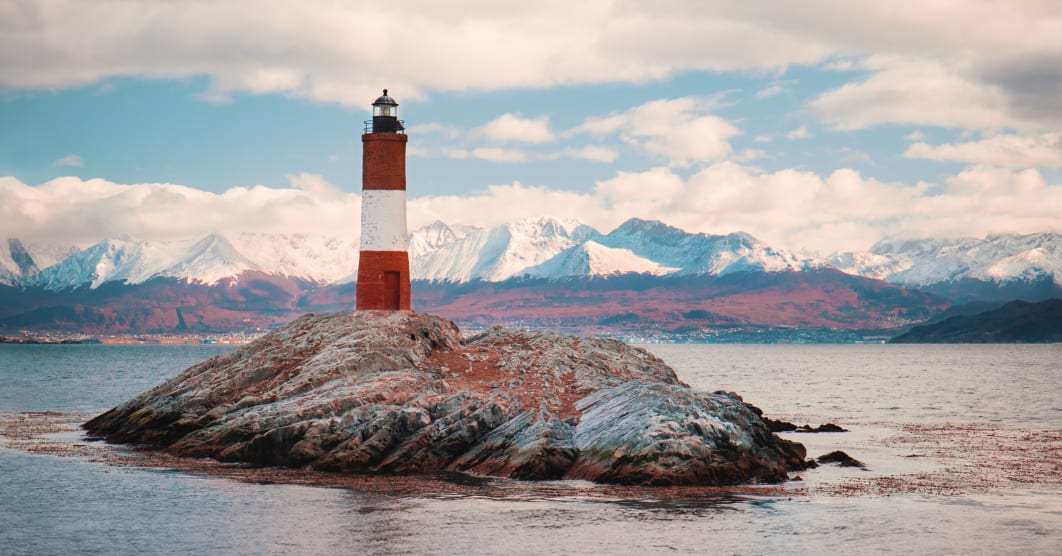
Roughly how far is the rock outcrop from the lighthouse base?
11.0ft

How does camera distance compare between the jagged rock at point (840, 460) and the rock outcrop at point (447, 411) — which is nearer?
the rock outcrop at point (447, 411)

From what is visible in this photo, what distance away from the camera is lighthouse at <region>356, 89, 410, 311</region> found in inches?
2184

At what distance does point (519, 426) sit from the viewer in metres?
38.2

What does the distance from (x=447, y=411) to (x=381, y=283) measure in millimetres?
16989

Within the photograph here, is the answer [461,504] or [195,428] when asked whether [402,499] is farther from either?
[195,428]

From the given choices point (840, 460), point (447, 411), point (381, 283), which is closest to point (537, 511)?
point (447, 411)

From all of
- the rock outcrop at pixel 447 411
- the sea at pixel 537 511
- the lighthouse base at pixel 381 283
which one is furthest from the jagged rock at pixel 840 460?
the lighthouse base at pixel 381 283

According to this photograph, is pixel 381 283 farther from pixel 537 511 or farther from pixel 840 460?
pixel 537 511

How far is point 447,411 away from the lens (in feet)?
131

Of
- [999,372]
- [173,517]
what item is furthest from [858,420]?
[999,372]

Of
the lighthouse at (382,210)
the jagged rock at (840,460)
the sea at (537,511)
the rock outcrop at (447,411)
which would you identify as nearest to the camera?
the sea at (537,511)

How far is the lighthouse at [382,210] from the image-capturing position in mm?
55469

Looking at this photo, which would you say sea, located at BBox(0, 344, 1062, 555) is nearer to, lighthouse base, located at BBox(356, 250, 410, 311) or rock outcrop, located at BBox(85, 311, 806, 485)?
rock outcrop, located at BBox(85, 311, 806, 485)

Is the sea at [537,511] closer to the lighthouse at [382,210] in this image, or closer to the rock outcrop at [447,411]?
the rock outcrop at [447,411]
